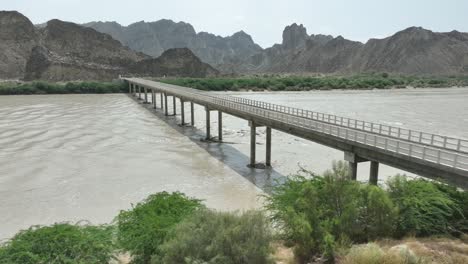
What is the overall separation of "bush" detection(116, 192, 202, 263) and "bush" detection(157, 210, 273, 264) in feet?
3.55

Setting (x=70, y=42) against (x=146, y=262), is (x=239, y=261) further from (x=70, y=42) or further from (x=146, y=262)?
(x=70, y=42)

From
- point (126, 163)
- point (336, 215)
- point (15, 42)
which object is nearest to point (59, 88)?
point (15, 42)

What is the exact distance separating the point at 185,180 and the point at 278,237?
582 inches

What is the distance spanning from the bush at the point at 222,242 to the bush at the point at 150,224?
1.08m

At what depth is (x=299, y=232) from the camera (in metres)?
12.2

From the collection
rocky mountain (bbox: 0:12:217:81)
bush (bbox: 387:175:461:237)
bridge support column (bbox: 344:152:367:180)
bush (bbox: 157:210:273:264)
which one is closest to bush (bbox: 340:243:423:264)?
bush (bbox: 157:210:273:264)

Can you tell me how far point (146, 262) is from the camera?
12523 mm

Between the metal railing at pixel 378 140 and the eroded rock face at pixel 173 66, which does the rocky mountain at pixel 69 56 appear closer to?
the eroded rock face at pixel 173 66

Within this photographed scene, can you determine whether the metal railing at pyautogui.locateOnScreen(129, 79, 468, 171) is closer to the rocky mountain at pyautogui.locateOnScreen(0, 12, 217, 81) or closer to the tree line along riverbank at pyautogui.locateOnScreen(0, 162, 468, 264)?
the tree line along riverbank at pyautogui.locateOnScreen(0, 162, 468, 264)

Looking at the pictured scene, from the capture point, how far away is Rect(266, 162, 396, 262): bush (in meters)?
12.2

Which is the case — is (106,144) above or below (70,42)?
below

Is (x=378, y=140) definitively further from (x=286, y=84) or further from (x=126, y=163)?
(x=286, y=84)

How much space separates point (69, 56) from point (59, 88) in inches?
2098

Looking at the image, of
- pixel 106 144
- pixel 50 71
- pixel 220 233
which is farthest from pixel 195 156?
pixel 50 71
